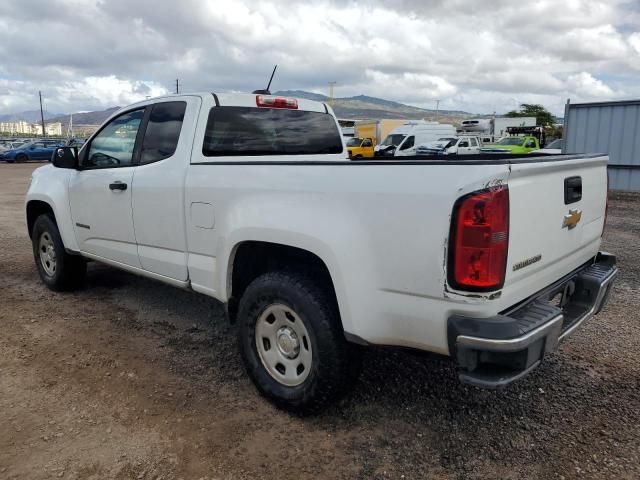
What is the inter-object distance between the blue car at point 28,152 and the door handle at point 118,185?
104 ft

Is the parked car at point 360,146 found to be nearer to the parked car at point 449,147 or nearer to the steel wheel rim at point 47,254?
the parked car at point 449,147

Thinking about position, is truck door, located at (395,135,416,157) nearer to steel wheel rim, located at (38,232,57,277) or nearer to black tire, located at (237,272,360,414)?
steel wheel rim, located at (38,232,57,277)

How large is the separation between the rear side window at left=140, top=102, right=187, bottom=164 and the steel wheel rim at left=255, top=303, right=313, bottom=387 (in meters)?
1.45

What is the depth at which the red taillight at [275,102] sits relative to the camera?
13.1 ft

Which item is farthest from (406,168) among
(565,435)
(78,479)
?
(78,479)

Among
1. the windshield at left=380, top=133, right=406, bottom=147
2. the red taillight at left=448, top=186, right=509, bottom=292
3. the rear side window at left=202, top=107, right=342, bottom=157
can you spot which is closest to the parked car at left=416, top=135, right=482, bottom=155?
the windshield at left=380, top=133, right=406, bottom=147

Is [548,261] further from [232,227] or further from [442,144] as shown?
[442,144]

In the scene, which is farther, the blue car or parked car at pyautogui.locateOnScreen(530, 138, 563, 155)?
the blue car

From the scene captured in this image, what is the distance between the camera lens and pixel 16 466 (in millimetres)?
2600

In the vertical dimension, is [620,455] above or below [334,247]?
below

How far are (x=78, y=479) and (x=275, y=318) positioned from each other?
1264mm

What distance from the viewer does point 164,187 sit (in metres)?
3.60

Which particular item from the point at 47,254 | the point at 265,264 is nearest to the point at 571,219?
the point at 265,264

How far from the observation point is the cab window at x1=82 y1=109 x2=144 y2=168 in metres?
4.16
